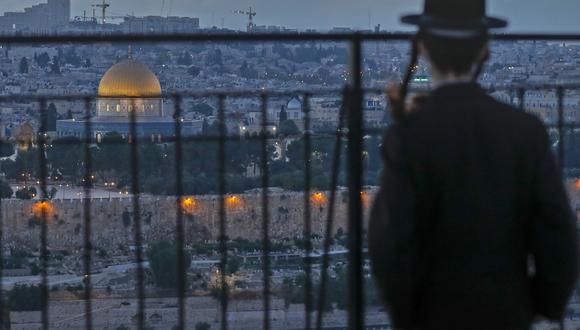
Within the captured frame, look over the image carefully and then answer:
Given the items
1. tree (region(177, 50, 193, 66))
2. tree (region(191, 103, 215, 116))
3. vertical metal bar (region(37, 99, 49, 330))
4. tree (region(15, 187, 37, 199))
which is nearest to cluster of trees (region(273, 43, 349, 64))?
tree (region(191, 103, 215, 116))

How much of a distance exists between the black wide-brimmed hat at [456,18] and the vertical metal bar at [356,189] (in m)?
1.26

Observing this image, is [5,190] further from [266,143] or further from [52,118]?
[266,143]

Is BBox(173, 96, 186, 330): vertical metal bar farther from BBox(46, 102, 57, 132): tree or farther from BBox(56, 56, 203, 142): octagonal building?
BBox(46, 102, 57, 132): tree

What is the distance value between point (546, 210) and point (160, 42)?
190 centimetres

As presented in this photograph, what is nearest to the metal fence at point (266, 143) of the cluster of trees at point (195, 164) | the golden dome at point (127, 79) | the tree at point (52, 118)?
the cluster of trees at point (195, 164)

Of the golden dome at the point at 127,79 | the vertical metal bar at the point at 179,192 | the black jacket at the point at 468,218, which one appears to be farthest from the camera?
the golden dome at the point at 127,79

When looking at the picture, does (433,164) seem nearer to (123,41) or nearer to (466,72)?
(466,72)

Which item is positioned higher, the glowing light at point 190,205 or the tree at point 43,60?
the tree at point 43,60

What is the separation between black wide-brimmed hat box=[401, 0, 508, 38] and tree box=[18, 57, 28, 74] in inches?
286

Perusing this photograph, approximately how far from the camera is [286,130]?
16.5ft

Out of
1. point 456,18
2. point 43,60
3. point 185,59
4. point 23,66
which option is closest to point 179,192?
point 456,18

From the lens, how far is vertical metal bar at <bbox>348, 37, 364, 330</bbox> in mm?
4367

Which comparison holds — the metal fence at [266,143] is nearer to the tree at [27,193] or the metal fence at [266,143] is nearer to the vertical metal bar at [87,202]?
the vertical metal bar at [87,202]

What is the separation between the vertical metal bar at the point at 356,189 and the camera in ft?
14.3
